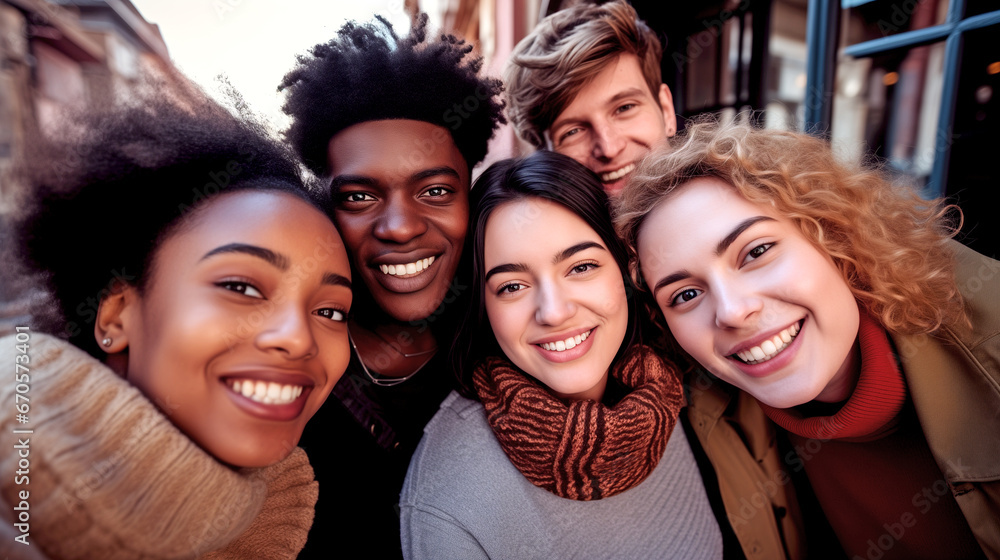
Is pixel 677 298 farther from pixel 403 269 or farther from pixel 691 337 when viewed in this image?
pixel 403 269

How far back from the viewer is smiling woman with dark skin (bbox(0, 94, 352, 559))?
3.04 feet

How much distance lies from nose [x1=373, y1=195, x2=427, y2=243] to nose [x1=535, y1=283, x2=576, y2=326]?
549 mm

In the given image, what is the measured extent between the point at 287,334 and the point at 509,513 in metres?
1.03

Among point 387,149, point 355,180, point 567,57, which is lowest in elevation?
point 355,180

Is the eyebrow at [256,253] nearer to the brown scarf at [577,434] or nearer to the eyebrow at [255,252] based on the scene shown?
the eyebrow at [255,252]

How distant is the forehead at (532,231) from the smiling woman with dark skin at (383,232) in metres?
0.26

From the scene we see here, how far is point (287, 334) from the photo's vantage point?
114 centimetres

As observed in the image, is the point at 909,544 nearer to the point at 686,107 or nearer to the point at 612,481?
the point at 612,481

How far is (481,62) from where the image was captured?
2.31 meters

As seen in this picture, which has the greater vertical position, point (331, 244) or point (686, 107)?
point (686, 107)

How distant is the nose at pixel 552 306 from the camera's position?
63.7 inches

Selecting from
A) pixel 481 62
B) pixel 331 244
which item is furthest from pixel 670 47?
pixel 331 244

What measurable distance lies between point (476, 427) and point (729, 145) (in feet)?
4.62

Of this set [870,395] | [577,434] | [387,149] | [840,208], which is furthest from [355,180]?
[870,395]
